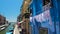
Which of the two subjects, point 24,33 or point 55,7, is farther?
point 24,33

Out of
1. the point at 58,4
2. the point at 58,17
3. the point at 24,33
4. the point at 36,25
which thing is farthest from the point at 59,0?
→ the point at 24,33

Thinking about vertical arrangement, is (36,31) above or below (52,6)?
below

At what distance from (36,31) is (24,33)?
521 centimetres

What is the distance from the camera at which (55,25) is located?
5043 mm

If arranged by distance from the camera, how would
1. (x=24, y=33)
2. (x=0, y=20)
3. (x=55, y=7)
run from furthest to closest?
(x=0, y=20) → (x=24, y=33) → (x=55, y=7)

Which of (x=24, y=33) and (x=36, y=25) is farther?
(x=24, y=33)

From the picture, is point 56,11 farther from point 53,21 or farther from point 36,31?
point 36,31

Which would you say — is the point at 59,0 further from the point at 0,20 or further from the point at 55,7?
the point at 0,20

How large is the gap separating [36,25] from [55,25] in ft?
12.7

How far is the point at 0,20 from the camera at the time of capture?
38188mm

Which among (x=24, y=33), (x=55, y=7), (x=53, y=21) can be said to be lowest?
(x=24, y=33)

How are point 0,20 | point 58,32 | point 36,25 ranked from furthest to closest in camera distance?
point 0,20 → point 36,25 → point 58,32

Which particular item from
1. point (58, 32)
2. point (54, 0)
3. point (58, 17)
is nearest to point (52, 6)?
point (54, 0)

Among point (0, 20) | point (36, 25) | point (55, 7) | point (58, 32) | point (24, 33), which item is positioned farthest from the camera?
point (0, 20)
